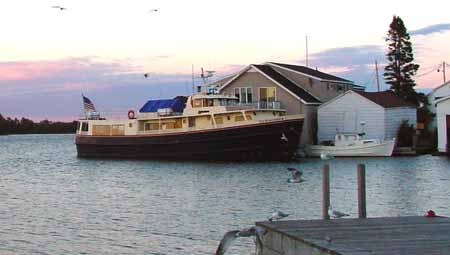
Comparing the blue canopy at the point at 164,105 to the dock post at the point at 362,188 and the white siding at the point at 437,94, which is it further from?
the dock post at the point at 362,188

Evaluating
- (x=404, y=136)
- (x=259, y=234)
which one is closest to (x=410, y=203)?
(x=259, y=234)

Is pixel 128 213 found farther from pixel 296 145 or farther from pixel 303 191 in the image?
pixel 296 145

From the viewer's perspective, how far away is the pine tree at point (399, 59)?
76019 mm

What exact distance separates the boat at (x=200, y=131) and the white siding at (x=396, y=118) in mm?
7865

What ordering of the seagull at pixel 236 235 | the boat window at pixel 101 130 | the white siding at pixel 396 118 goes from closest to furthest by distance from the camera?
1. the seagull at pixel 236 235
2. the white siding at pixel 396 118
3. the boat window at pixel 101 130

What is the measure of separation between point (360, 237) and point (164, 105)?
52.2 meters

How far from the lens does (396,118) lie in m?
60.2

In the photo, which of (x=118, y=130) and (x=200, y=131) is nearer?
(x=200, y=131)

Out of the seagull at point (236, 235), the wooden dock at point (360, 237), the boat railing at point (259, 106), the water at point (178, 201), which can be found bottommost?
the water at point (178, 201)

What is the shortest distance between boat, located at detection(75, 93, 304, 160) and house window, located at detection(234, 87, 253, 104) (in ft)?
10.7

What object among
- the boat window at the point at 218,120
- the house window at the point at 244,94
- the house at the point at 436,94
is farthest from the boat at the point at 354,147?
the house at the point at 436,94

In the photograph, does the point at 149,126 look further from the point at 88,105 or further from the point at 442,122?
the point at 442,122

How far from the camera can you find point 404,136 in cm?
6019

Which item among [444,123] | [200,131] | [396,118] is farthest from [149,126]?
[444,123]
